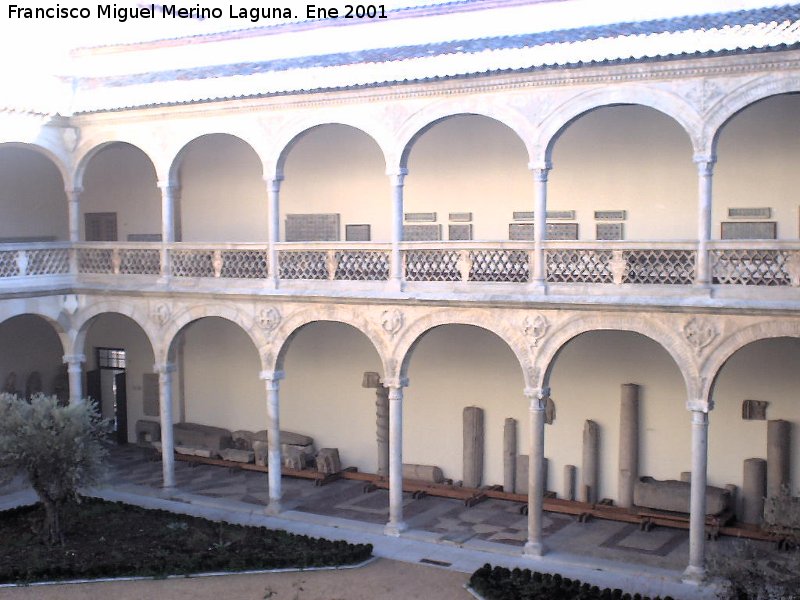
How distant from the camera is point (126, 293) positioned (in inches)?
758

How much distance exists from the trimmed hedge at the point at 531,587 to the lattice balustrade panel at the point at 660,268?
4.29m

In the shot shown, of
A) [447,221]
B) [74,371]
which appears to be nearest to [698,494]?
[447,221]

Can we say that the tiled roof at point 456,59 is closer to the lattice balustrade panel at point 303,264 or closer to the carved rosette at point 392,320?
the lattice balustrade panel at point 303,264

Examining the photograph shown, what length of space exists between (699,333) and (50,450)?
9.68 metres

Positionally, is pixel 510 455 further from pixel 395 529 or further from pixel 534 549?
pixel 534 549

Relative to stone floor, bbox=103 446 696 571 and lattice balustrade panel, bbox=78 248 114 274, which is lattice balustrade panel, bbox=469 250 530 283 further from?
lattice balustrade panel, bbox=78 248 114 274

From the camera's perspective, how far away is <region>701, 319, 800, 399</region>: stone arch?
13695mm

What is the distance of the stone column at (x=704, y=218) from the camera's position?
1423cm

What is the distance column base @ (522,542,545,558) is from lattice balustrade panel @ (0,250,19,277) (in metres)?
10.3

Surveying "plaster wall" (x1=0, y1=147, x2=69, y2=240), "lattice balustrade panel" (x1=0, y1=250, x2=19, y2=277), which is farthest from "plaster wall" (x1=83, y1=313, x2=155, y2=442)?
"lattice balustrade panel" (x1=0, y1=250, x2=19, y2=277)

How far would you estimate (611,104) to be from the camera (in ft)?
48.5

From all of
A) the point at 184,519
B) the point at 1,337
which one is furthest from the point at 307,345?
the point at 1,337

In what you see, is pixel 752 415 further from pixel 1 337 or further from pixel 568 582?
pixel 1 337

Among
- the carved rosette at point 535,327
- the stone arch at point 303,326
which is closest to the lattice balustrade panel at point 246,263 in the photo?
the stone arch at point 303,326
